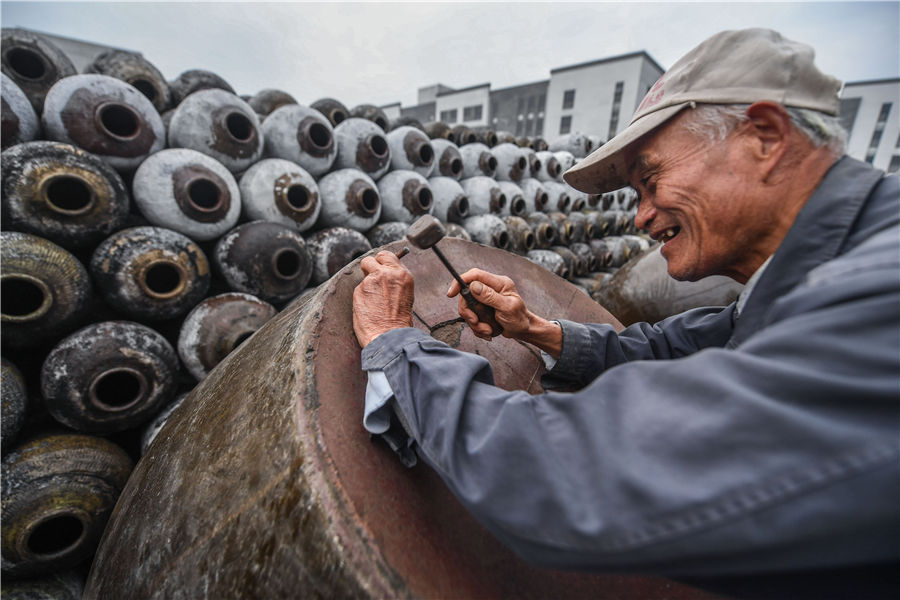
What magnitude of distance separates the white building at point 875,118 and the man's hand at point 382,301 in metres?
35.4

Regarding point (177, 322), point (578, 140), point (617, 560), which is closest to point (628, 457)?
point (617, 560)

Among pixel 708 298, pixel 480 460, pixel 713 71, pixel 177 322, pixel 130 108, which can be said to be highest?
pixel 130 108

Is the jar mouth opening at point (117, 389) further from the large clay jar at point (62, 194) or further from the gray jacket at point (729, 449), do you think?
the gray jacket at point (729, 449)

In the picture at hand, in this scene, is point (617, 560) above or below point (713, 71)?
below

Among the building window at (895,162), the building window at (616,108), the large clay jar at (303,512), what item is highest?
the building window at (616,108)

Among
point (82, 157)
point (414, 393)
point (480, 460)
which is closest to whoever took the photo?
A: point (480, 460)

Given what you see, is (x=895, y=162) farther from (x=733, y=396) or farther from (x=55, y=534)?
(x=55, y=534)

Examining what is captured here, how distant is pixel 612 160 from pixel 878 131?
37616 mm

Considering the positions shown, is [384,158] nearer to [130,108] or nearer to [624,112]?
[130,108]

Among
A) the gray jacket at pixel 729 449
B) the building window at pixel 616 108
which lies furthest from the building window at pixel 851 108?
the gray jacket at pixel 729 449

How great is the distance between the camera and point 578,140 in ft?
28.2

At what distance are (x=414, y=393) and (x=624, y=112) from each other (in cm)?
2419

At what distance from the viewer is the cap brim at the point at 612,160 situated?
0.97 m

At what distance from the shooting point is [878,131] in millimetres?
24453
